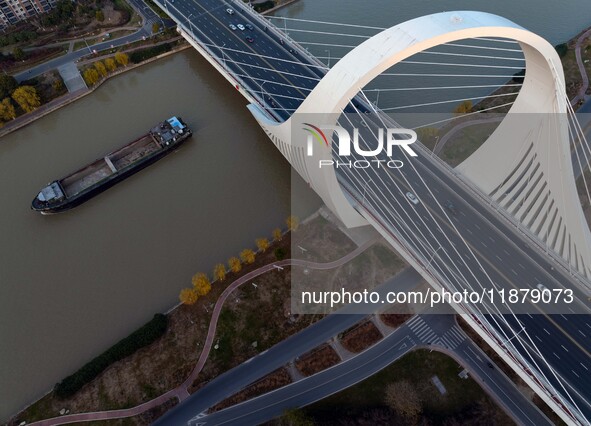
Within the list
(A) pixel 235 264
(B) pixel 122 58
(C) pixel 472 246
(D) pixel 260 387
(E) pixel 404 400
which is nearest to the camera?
(E) pixel 404 400

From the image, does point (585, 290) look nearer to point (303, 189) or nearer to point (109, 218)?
point (303, 189)

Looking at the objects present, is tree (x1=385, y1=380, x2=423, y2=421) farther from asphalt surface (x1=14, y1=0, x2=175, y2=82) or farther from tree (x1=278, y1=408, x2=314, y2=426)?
asphalt surface (x1=14, y1=0, x2=175, y2=82)

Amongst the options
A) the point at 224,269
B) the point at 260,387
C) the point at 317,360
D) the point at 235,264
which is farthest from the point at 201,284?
the point at 317,360

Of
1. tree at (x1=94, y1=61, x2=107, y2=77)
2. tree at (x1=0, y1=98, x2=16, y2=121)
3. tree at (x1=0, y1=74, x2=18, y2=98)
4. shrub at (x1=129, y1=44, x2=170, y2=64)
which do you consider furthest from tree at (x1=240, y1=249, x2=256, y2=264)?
tree at (x1=0, y1=74, x2=18, y2=98)

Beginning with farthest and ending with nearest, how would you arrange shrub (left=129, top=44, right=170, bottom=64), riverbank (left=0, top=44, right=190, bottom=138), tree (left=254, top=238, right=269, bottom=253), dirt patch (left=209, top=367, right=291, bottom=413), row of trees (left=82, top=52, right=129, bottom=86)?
shrub (left=129, top=44, right=170, bottom=64) → row of trees (left=82, top=52, right=129, bottom=86) → riverbank (left=0, top=44, right=190, bottom=138) → tree (left=254, top=238, right=269, bottom=253) → dirt patch (left=209, top=367, right=291, bottom=413)

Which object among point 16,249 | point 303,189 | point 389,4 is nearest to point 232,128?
point 303,189

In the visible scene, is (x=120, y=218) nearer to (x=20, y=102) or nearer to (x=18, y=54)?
(x=20, y=102)
